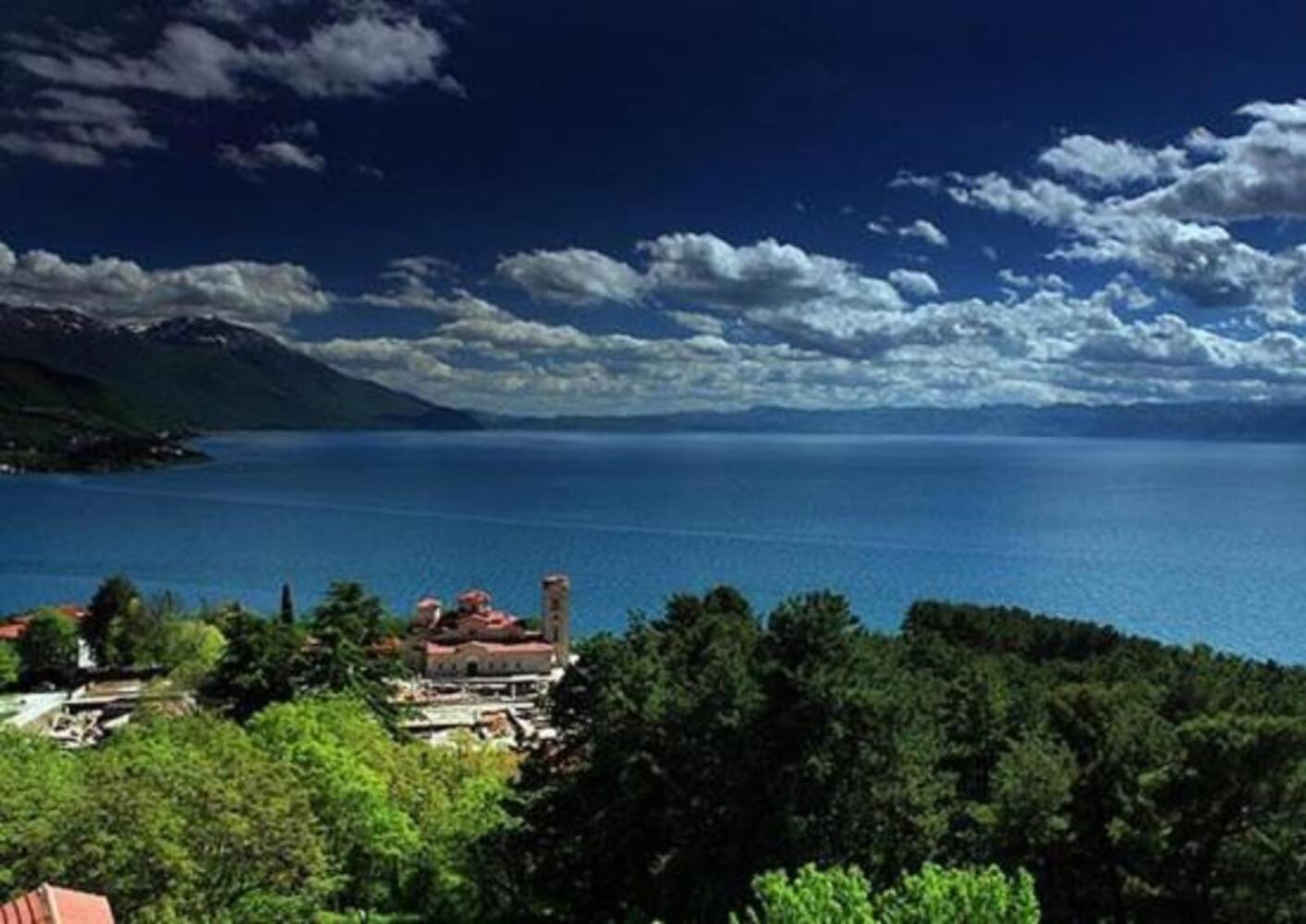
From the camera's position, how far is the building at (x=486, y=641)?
2894 inches

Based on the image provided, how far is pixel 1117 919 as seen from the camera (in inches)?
745

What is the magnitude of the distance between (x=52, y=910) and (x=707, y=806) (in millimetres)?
11497

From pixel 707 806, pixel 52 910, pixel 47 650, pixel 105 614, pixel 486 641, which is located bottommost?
pixel 486 641

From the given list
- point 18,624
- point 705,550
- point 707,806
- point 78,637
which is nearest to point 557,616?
point 78,637

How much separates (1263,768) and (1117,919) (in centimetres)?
329

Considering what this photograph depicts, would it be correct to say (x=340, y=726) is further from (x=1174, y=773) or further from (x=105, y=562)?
(x=105, y=562)

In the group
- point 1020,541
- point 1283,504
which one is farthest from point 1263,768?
point 1283,504

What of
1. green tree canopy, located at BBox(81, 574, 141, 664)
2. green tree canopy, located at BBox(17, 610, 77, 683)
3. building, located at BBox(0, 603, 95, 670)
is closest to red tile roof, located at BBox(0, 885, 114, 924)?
green tree canopy, located at BBox(17, 610, 77, 683)

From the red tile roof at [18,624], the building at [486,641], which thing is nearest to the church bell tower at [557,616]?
the building at [486,641]

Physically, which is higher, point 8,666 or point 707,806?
point 707,806

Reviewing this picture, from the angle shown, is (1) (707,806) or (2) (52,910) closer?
(2) (52,910)

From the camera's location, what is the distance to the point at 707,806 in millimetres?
20891

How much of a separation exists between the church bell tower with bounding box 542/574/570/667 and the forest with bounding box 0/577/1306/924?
46.0 metres

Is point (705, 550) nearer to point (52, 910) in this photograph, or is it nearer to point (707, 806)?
point (707, 806)
